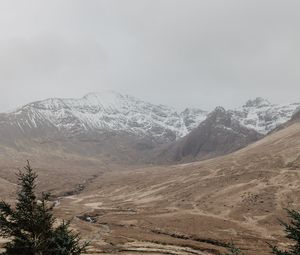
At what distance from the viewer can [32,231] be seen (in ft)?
67.4

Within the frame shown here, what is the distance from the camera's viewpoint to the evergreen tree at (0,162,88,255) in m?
19.9

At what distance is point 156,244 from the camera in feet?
318

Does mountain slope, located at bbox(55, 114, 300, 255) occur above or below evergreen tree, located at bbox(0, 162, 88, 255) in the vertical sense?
below

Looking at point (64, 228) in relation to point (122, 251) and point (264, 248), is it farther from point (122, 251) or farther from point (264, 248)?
point (264, 248)

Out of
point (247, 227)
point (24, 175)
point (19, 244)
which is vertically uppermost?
point (24, 175)

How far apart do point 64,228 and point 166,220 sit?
417 feet

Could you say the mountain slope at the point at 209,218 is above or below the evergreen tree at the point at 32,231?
below

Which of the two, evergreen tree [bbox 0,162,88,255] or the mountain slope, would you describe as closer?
evergreen tree [bbox 0,162,88,255]

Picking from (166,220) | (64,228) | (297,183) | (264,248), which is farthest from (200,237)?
(64,228)

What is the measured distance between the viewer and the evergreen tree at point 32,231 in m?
19.9

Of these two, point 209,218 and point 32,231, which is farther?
point 209,218

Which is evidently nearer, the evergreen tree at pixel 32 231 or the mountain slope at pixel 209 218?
the evergreen tree at pixel 32 231

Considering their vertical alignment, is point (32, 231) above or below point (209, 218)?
above

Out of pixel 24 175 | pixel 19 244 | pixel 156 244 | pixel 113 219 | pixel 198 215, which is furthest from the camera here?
pixel 198 215
